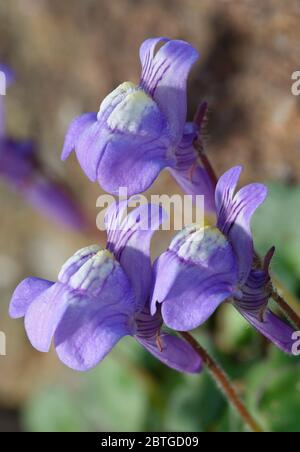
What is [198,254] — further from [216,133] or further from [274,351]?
[216,133]

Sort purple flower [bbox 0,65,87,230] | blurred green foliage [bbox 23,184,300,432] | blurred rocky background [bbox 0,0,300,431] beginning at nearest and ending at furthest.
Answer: blurred green foliage [bbox 23,184,300,432] → blurred rocky background [bbox 0,0,300,431] → purple flower [bbox 0,65,87,230]

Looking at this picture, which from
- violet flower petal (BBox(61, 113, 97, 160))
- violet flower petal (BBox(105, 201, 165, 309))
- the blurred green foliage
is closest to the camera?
violet flower petal (BBox(105, 201, 165, 309))

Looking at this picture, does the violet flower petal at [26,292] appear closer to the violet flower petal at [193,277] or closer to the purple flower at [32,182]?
the violet flower petal at [193,277]

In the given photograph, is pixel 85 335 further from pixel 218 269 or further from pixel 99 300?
pixel 218 269

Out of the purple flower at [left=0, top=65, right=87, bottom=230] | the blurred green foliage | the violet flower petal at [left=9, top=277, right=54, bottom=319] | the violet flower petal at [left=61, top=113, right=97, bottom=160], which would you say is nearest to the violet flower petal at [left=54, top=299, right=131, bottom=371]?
the violet flower petal at [left=9, top=277, right=54, bottom=319]

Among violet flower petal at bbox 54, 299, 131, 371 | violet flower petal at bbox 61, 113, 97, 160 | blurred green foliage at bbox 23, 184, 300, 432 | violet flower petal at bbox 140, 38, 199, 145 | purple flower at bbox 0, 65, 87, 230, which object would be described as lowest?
blurred green foliage at bbox 23, 184, 300, 432

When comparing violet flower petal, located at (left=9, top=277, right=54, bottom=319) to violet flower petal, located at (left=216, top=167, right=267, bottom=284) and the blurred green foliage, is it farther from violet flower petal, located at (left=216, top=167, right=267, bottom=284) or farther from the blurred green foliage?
the blurred green foliage
